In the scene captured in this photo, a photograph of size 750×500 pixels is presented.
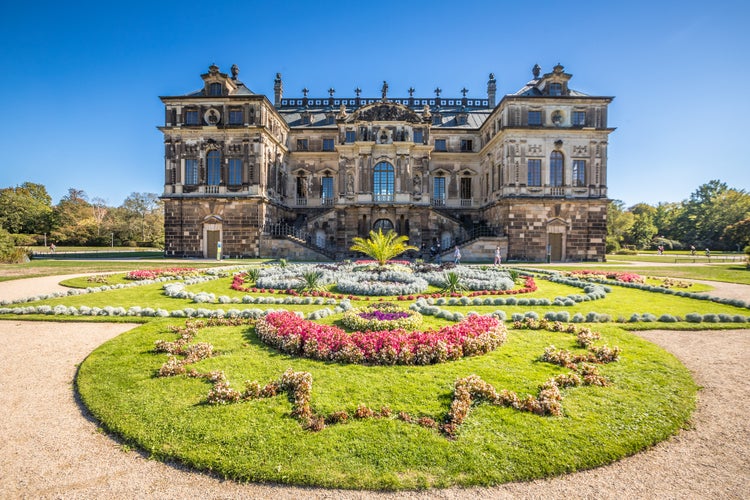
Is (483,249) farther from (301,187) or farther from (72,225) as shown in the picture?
(72,225)

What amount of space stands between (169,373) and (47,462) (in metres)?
2.25

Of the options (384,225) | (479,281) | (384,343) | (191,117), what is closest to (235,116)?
(191,117)

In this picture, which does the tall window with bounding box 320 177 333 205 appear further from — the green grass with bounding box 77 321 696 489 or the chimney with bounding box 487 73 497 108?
the green grass with bounding box 77 321 696 489

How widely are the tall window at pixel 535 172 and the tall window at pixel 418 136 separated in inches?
481

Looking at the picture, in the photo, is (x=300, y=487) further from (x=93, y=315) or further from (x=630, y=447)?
(x=93, y=315)

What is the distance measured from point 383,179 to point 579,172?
68.5 ft

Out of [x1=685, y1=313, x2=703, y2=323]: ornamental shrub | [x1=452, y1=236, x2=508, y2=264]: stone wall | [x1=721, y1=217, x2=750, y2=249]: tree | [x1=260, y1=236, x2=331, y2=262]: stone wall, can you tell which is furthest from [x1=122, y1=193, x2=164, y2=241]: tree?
[x1=721, y1=217, x2=750, y2=249]: tree

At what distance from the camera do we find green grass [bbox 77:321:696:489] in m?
4.23

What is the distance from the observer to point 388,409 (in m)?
5.32

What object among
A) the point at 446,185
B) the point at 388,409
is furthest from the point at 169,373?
the point at 446,185

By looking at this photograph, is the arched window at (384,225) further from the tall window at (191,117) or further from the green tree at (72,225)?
the green tree at (72,225)

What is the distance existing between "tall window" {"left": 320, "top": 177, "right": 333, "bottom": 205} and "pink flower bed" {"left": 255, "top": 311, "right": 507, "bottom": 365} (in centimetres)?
3892

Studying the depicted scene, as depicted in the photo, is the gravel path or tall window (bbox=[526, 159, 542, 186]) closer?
the gravel path

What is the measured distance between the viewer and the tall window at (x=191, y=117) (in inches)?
1508
